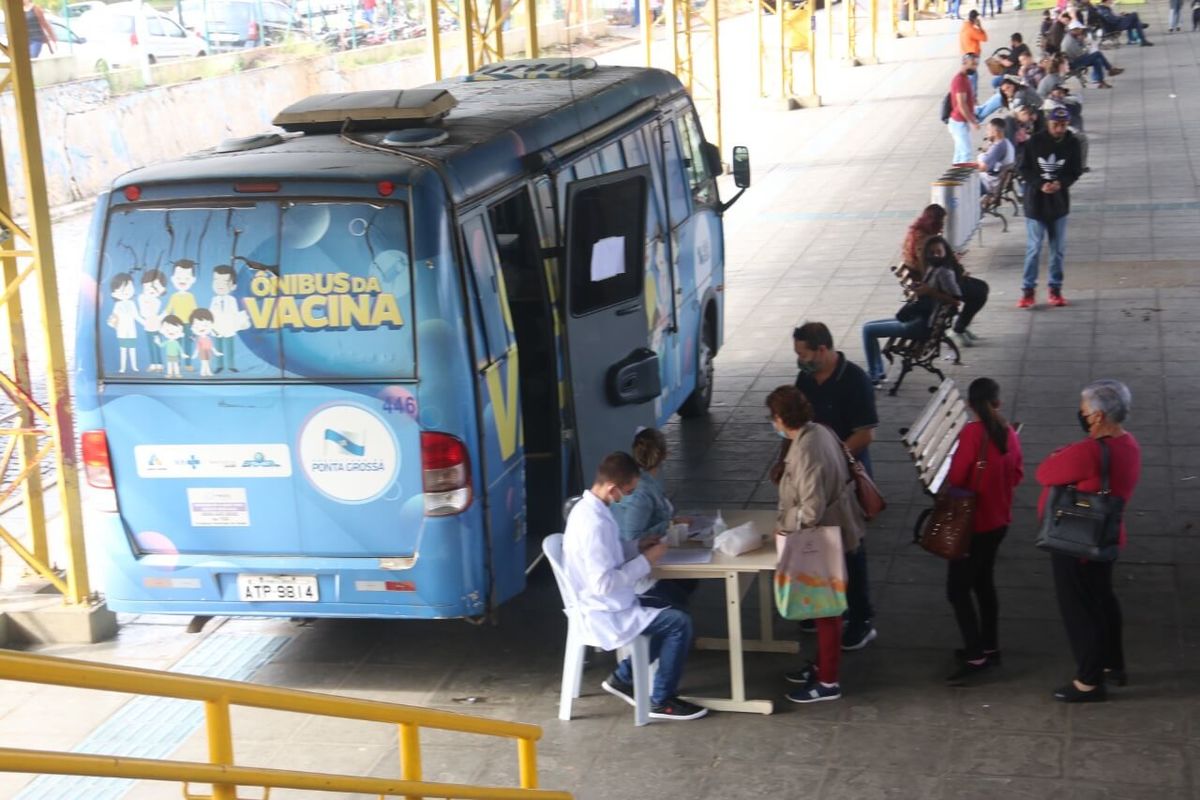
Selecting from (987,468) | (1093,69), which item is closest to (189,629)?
(987,468)

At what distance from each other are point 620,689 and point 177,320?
2.74m

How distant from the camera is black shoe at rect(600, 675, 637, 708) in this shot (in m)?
7.29

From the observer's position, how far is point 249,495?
7184 mm

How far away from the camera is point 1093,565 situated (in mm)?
6750

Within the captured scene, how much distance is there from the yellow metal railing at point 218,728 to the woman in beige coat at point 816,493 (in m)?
2.55

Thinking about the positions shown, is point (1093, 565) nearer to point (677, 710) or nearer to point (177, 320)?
point (677, 710)

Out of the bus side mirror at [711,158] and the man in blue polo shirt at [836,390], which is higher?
the bus side mirror at [711,158]

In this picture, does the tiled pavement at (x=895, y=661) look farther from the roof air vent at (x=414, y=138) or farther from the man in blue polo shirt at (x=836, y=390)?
the roof air vent at (x=414, y=138)

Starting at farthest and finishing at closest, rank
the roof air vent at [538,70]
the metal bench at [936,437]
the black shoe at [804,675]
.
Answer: the roof air vent at [538,70] → the metal bench at [936,437] → the black shoe at [804,675]

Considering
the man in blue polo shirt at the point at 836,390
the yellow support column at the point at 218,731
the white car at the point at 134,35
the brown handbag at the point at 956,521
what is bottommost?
the brown handbag at the point at 956,521

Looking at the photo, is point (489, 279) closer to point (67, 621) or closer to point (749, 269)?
point (67, 621)

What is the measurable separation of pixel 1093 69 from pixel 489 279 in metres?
29.7

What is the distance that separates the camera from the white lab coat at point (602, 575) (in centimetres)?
670

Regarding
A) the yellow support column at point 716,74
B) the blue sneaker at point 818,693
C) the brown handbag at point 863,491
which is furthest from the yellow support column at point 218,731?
the yellow support column at point 716,74
